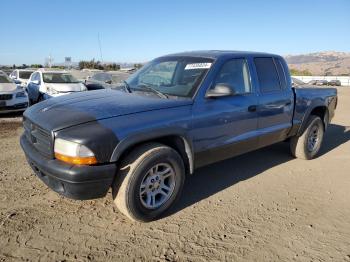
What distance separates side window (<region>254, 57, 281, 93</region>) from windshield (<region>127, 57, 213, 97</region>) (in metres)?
0.95

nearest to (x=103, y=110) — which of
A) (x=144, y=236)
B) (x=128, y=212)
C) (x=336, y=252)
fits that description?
(x=128, y=212)

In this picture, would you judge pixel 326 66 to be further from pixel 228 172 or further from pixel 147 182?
pixel 147 182

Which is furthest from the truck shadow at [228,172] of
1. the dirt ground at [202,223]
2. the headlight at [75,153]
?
the headlight at [75,153]

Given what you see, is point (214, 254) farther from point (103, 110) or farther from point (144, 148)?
point (103, 110)

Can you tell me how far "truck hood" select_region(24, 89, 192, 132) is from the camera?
10.4 feet

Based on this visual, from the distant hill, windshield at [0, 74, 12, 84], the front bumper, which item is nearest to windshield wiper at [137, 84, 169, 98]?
the front bumper

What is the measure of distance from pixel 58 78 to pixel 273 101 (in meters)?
9.99

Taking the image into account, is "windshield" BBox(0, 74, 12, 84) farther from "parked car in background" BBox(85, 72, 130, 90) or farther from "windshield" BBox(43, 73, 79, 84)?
"parked car in background" BBox(85, 72, 130, 90)

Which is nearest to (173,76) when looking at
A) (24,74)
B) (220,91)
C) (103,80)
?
(220,91)

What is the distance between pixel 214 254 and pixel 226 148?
1.55m

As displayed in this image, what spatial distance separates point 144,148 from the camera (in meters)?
3.34

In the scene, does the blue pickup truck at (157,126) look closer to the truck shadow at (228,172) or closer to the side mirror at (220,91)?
the side mirror at (220,91)

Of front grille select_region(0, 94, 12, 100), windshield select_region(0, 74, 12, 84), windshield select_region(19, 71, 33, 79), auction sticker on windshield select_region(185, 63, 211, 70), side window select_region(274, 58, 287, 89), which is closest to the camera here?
auction sticker on windshield select_region(185, 63, 211, 70)

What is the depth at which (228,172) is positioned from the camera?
17.0 feet
